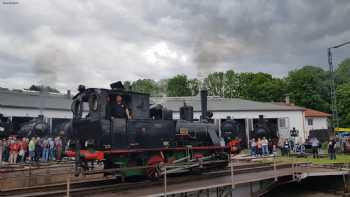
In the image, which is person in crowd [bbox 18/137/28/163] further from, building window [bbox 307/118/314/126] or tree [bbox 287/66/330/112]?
tree [bbox 287/66/330/112]

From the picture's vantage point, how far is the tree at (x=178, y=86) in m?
71.8

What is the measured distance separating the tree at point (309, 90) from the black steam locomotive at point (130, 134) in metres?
48.0

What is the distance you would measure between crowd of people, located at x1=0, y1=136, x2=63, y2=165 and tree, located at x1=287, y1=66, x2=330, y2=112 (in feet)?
153

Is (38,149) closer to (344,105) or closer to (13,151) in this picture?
(13,151)

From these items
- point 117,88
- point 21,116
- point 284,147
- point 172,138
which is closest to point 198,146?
point 172,138

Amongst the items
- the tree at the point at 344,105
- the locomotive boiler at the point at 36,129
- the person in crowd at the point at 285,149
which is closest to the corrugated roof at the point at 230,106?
the person in crowd at the point at 285,149

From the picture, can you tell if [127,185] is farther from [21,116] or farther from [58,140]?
[21,116]

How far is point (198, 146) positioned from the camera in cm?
1341

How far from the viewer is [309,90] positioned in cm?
5722

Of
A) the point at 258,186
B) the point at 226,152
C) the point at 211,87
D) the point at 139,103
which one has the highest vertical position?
the point at 211,87

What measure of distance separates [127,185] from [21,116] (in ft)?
64.7

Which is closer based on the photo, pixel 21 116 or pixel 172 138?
pixel 172 138

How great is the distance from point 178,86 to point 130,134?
6156cm

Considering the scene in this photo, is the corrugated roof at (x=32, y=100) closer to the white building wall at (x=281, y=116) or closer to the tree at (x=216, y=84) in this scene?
the white building wall at (x=281, y=116)
